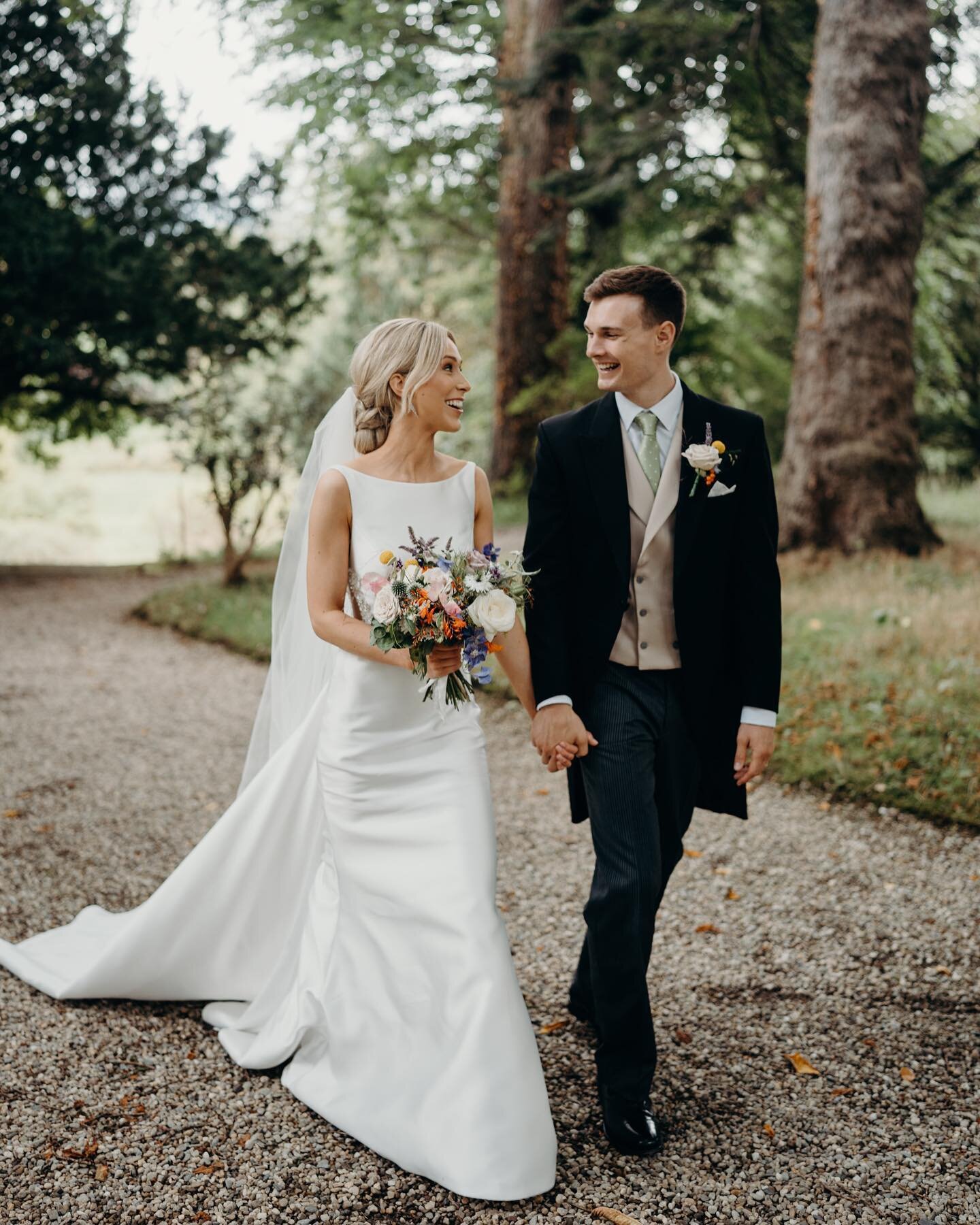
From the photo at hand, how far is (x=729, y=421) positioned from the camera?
10.1 feet

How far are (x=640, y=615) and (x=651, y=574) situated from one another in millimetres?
123

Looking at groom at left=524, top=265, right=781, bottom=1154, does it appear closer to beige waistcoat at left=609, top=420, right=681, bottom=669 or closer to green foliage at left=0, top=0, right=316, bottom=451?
beige waistcoat at left=609, top=420, right=681, bottom=669

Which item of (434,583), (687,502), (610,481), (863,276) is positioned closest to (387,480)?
(434,583)

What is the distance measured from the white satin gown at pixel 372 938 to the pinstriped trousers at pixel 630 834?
256mm

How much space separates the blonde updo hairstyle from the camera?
3.16 m

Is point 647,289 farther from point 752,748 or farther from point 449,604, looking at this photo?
point 752,748

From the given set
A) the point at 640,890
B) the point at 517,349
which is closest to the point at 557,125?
the point at 517,349

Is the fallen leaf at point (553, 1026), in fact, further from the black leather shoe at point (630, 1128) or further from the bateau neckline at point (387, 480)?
the bateau neckline at point (387, 480)

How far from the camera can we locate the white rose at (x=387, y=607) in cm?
282

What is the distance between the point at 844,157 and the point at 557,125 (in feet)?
19.5

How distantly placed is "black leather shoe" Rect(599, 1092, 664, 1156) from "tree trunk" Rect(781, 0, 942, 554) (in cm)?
698

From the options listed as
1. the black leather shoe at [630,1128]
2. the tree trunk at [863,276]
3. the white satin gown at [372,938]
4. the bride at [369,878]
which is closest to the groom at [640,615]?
the black leather shoe at [630,1128]

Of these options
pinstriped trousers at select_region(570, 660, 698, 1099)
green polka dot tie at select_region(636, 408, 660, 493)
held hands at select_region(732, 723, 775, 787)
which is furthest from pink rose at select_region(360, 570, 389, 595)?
held hands at select_region(732, 723, 775, 787)

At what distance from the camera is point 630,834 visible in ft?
9.59
